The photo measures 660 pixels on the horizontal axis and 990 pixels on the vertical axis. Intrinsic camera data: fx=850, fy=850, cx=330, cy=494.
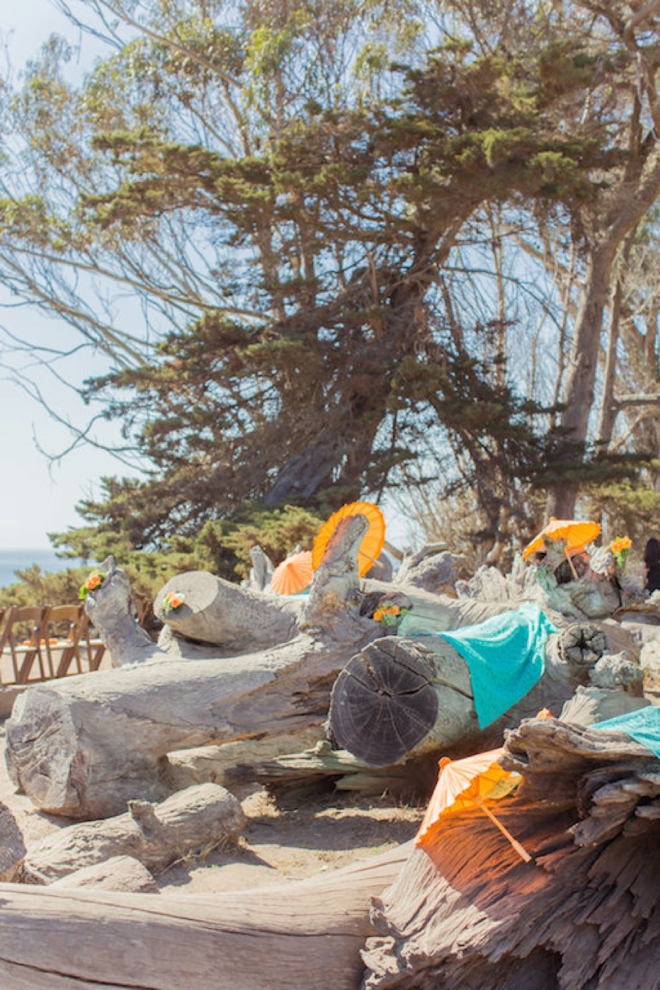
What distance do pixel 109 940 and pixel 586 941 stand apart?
4.50 feet

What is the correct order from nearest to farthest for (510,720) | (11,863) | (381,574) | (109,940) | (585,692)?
(109,940), (11,863), (585,692), (510,720), (381,574)

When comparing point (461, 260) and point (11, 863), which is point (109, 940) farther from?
point (461, 260)

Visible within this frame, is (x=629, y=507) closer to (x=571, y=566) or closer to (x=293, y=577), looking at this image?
(x=293, y=577)

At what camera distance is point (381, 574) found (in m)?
9.27

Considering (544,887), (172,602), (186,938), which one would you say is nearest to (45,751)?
(172,602)

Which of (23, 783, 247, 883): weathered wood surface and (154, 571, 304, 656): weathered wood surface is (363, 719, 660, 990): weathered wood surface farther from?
(154, 571, 304, 656): weathered wood surface

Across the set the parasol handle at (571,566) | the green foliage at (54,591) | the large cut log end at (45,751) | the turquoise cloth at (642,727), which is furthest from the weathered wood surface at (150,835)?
the green foliage at (54,591)

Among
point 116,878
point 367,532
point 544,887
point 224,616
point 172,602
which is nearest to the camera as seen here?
point 544,887

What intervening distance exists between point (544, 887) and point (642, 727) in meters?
0.56

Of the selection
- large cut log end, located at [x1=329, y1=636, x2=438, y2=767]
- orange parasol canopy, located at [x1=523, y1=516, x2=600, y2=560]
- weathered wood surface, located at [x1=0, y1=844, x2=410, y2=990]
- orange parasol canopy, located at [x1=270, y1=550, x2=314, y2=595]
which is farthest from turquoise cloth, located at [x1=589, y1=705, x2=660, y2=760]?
orange parasol canopy, located at [x1=270, y1=550, x2=314, y2=595]

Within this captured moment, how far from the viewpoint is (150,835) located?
14.3 ft

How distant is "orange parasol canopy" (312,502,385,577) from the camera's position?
5676mm

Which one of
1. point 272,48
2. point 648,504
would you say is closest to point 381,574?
point 648,504

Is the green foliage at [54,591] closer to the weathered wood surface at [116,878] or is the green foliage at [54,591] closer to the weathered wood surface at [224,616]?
the weathered wood surface at [224,616]
